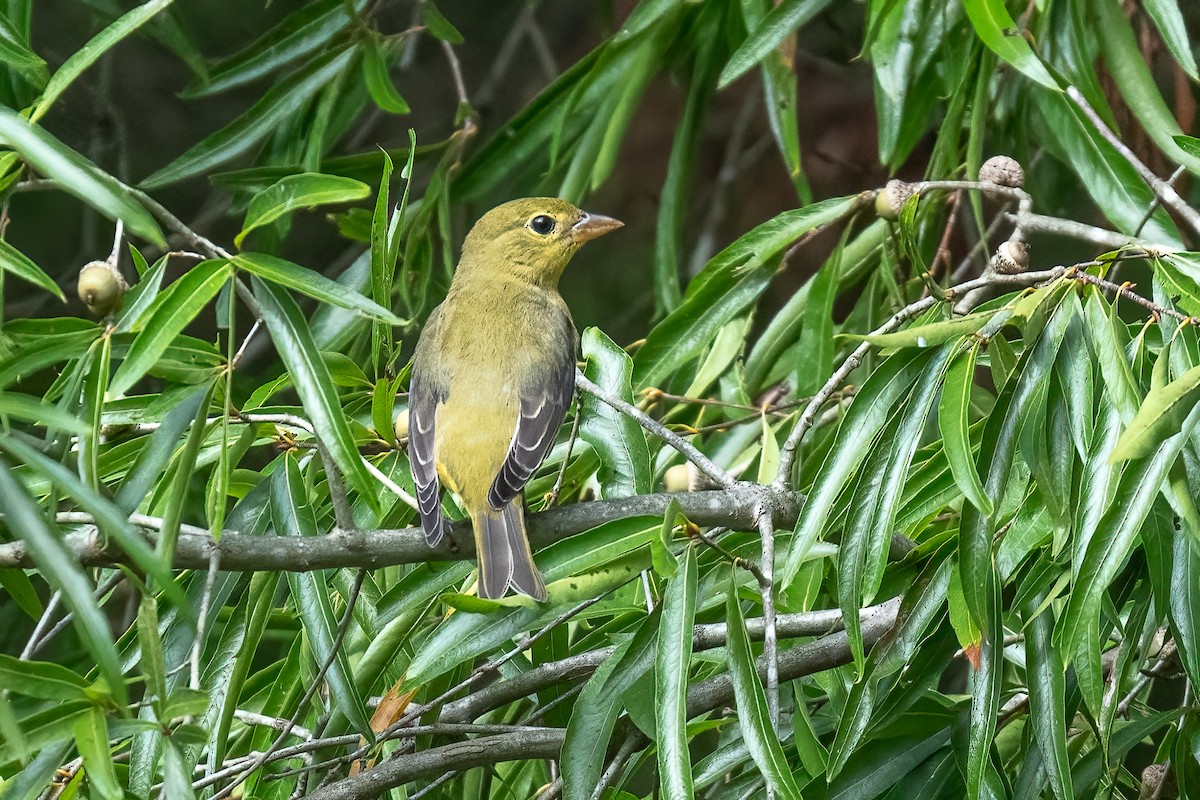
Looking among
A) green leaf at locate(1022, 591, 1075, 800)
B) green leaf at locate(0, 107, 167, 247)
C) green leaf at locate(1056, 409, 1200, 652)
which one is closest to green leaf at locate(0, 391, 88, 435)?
green leaf at locate(0, 107, 167, 247)

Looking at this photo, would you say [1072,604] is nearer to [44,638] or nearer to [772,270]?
[772,270]

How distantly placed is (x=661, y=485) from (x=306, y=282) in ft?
5.81

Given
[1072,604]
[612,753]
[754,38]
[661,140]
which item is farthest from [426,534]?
[661,140]

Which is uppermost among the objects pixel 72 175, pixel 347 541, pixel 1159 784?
pixel 72 175

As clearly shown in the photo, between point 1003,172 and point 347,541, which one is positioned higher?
point 1003,172

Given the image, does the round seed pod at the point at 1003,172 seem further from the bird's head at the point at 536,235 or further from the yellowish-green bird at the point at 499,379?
the bird's head at the point at 536,235

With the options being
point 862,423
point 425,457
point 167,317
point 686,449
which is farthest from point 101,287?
point 862,423

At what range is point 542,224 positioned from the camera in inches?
157

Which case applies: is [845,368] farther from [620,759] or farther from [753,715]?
[620,759]

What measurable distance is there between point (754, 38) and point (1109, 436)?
1645 mm

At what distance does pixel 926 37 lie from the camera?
3.62 meters

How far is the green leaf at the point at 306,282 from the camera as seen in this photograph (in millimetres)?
1901

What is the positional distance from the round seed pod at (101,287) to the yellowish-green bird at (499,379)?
702 mm

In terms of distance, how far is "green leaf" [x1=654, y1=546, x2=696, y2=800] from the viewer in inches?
76.4
